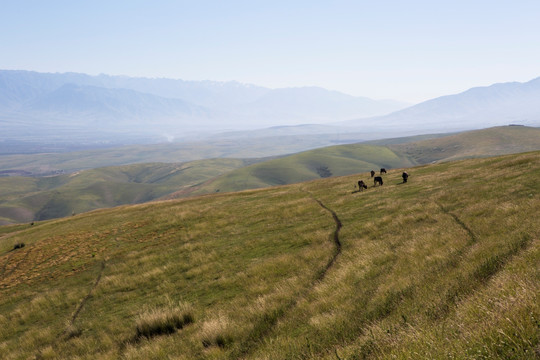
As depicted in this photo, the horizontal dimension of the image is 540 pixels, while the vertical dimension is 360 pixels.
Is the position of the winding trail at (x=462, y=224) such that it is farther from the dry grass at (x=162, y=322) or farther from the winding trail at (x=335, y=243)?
the dry grass at (x=162, y=322)

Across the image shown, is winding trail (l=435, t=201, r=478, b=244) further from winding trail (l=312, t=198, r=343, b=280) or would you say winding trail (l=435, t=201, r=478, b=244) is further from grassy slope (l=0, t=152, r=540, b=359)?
winding trail (l=312, t=198, r=343, b=280)

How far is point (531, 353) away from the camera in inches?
168

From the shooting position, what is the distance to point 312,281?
44.6ft

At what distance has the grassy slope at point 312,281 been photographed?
21.8 feet

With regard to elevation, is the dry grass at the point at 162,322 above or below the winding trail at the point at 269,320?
below

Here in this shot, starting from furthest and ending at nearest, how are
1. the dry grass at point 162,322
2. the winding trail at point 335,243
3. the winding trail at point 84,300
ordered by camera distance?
the winding trail at point 84,300, the winding trail at point 335,243, the dry grass at point 162,322

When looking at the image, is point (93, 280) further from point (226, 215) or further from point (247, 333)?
point (247, 333)

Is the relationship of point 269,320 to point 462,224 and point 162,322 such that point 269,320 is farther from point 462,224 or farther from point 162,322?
point 462,224

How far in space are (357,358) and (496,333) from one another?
97.9 inches

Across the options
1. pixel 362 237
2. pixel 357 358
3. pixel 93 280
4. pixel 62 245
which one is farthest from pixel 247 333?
pixel 62 245

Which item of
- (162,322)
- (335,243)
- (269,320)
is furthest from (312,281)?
(162,322)

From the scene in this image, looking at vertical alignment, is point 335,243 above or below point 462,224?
below

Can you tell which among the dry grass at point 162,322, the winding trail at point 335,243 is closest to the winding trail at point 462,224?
the winding trail at point 335,243

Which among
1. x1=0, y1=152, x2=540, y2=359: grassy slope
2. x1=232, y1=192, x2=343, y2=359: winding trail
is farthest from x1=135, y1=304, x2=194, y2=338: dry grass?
x1=232, y1=192, x2=343, y2=359: winding trail
